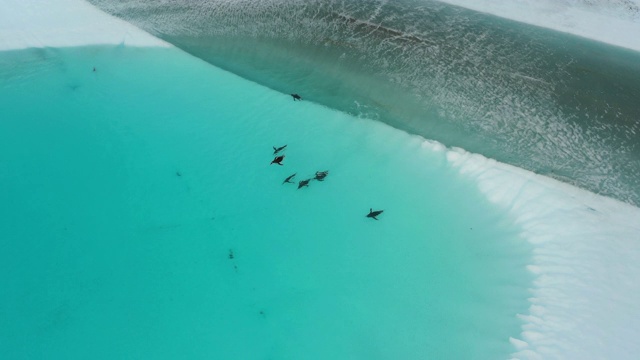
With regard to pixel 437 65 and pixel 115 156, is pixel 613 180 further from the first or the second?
pixel 115 156

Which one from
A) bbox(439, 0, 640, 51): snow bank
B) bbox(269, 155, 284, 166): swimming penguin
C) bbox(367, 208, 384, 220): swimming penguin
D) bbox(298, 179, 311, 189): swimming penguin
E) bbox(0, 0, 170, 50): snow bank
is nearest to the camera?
bbox(367, 208, 384, 220): swimming penguin

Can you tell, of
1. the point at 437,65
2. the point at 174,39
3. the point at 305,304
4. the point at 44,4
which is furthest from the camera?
the point at 44,4

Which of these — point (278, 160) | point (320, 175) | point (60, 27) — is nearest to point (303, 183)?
point (320, 175)

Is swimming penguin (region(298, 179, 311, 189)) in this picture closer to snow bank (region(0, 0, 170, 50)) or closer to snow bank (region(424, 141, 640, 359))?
snow bank (region(424, 141, 640, 359))

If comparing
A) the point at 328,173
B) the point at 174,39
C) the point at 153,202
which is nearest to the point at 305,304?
the point at 328,173

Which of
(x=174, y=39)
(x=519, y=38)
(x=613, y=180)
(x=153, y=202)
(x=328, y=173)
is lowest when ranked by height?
(x=153, y=202)

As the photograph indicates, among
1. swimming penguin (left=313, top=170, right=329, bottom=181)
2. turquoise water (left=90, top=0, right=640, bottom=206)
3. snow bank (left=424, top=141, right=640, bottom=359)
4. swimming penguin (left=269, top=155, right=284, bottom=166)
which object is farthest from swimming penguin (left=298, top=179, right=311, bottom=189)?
snow bank (left=424, top=141, right=640, bottom=359)

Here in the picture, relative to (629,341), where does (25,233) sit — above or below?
below

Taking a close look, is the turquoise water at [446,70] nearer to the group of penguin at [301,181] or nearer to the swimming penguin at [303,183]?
the group of penguin at [301,181]
